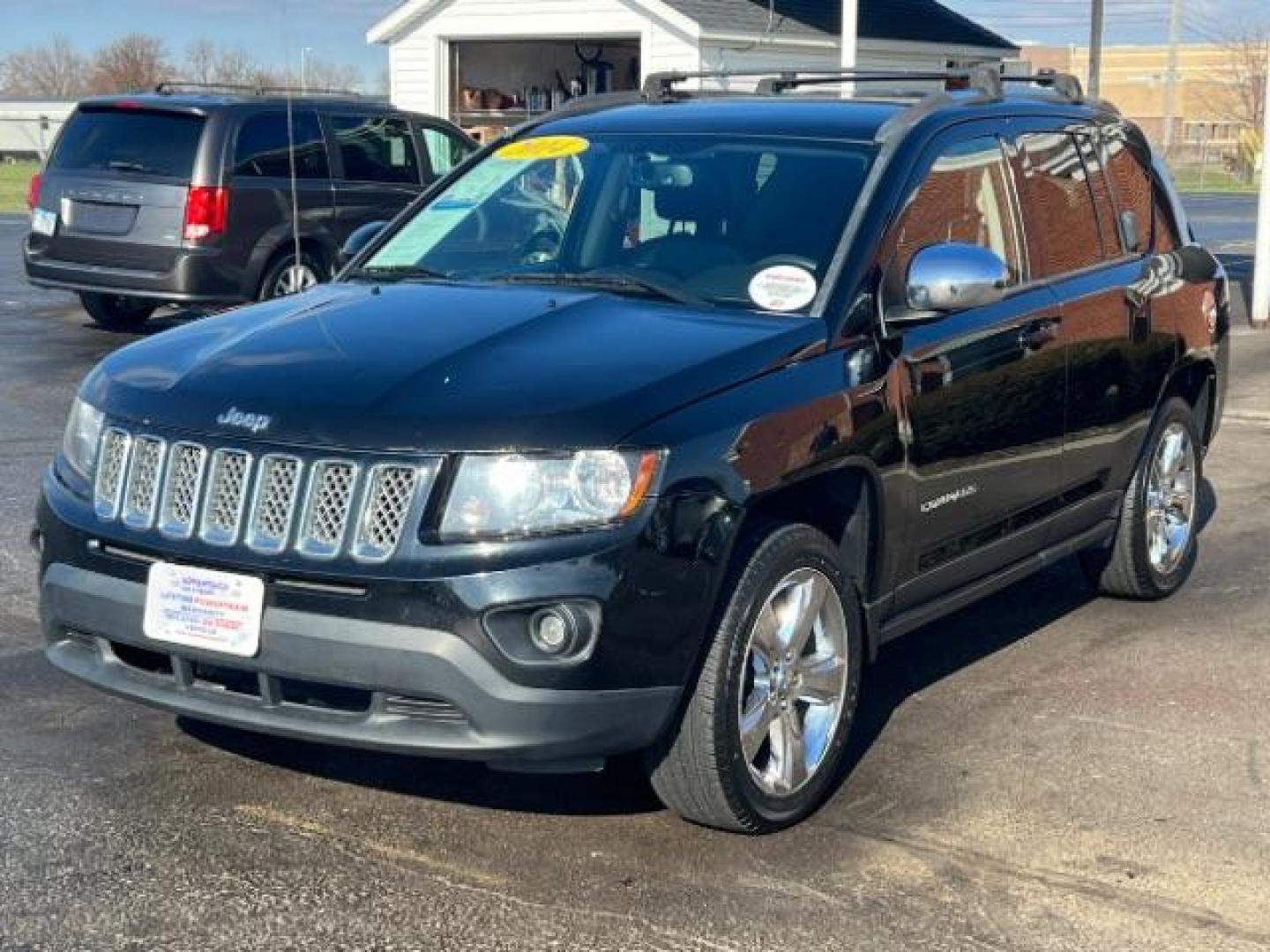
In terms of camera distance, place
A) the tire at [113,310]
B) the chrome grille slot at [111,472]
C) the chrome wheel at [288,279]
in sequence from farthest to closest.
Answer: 1. the tire at [113,310]
2. the chrome wheel at [288,279]
3. the chrome grille slot at [111,472]

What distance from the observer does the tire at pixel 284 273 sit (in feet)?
46.0

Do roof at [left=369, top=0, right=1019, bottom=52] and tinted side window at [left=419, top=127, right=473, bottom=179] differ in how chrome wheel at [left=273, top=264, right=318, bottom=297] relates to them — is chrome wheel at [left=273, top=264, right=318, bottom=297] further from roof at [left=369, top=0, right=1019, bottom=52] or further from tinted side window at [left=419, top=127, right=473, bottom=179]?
roof at [left=369, top=0, right=1019, bottom=52]

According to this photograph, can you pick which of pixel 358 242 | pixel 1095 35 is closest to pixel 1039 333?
pixel 358 242

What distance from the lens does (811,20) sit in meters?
25.7

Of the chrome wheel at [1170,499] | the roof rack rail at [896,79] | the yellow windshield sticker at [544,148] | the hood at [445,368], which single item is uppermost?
the roof rack rail at [896,79]

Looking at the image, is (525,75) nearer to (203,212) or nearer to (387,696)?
(203,212)

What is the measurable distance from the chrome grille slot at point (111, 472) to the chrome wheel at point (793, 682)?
1.56 metres

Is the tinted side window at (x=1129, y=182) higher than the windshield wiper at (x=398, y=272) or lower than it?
higher

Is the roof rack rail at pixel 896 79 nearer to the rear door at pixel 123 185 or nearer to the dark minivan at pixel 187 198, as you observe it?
the dark minivan at pixel 187 198

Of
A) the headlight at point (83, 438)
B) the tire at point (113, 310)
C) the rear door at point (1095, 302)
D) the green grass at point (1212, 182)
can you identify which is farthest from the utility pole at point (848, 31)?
the green grass at point (1212, 182)

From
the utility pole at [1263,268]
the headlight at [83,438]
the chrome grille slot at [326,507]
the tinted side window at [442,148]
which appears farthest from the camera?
the utility pole at [1263,268]

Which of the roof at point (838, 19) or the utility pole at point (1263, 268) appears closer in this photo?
the utility pole at point (1263, 268)

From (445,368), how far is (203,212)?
9.58 m

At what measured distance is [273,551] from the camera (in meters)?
4.23
